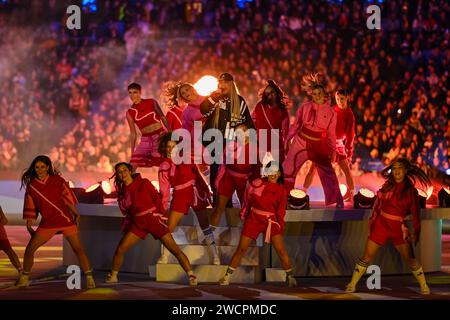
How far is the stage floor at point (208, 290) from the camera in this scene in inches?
449

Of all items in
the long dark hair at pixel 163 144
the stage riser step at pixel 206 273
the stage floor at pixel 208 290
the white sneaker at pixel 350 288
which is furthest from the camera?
the stage riser step at pixel 206 273

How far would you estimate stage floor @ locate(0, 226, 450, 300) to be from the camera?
11398 mm

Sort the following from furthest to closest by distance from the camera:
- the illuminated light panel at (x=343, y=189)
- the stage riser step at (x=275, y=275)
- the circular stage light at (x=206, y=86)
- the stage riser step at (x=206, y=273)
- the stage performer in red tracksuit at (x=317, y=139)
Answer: the illuminated light panel at (x=343, y=189), the circular stage light at (x=206, y=86), the stage performer in red tracksuit at (x=317, y=139), the stage riser step at (x=275, y=275), the stage riser step at (x=206, y=273)

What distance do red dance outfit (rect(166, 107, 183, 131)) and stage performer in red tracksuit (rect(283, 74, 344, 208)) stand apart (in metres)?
1.53

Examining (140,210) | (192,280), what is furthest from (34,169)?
(192,280)

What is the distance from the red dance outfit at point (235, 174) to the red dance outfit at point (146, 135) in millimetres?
1754

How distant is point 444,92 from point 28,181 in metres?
13.7

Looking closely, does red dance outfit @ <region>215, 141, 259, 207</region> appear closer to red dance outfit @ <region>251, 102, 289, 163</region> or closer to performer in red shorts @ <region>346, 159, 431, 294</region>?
red dance outfit @ <region>251, 102, 289, 163</region>

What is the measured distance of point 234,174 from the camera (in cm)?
1280

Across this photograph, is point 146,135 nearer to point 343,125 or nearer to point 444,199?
point 343,125

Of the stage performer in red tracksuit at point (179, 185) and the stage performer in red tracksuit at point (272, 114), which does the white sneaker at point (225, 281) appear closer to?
the stage performer in red tracksuit at point (179, 185)

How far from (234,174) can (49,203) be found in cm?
215

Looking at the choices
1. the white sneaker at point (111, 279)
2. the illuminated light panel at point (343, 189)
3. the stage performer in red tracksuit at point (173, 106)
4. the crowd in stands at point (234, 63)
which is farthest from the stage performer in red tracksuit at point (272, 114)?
the crowd in stands at point (234, 63)
